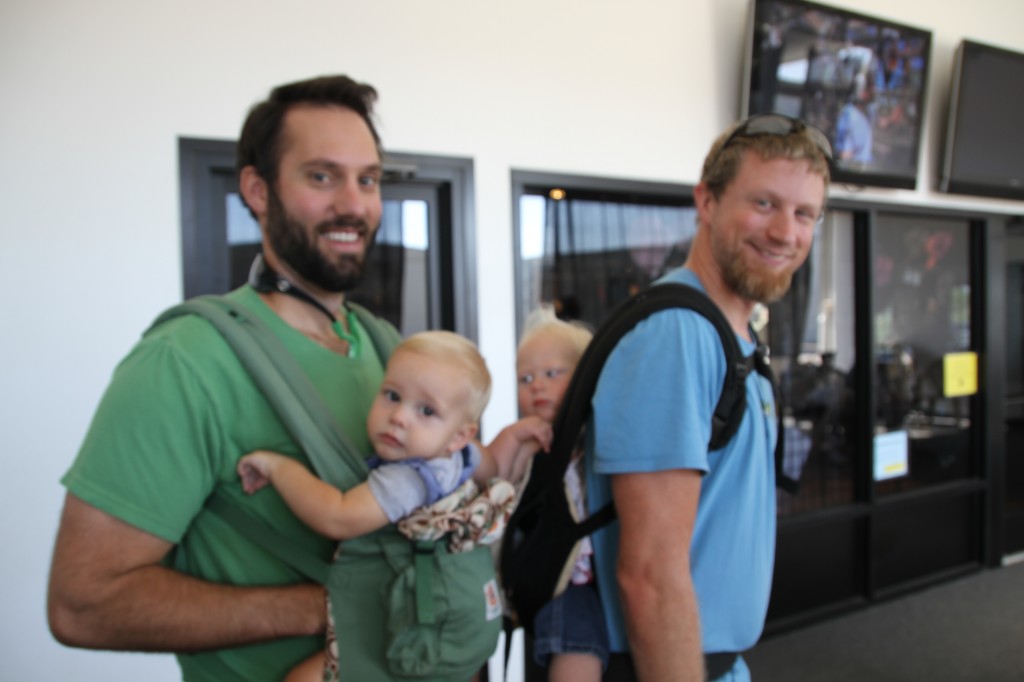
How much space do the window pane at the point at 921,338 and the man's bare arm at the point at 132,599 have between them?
4251 millimetres

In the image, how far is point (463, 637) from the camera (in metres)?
1.12

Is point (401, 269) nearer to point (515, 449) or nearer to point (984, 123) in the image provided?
point (515, 449)

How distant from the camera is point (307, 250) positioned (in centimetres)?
124

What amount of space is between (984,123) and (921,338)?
4.56ft

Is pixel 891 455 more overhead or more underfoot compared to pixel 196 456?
more underfoot

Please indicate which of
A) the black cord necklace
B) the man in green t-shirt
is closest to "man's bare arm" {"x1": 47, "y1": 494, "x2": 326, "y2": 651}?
the man in green t-shirt

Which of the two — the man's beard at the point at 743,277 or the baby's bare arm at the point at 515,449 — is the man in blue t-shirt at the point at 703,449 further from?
the baby's bare arm at the point at 515,449

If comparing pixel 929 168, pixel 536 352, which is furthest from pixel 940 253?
pixel 536 352

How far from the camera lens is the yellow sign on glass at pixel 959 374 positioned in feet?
15.4

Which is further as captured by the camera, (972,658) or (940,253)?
(940,253)

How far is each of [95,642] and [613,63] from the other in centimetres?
312

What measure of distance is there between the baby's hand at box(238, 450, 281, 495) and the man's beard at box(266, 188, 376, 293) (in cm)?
33

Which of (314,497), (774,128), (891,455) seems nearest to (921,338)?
(891,455)

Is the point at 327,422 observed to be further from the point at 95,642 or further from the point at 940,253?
the point at 940,253
